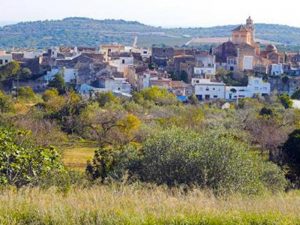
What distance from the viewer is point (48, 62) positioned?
5244 cm

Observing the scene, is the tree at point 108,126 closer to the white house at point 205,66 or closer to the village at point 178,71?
the village at point 178,71

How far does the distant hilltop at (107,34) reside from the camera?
395 ft

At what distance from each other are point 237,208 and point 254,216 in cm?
40

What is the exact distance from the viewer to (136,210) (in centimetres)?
646

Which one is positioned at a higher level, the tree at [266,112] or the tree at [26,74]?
the tree at [266,112]

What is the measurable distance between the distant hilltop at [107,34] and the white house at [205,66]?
58.8 m

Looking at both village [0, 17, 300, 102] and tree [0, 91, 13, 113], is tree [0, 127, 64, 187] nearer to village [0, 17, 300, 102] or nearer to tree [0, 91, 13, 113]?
tree [0, 91, 13, 113]

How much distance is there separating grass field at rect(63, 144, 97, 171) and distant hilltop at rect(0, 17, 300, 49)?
83.4 metres

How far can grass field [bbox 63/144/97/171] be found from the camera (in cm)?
2195

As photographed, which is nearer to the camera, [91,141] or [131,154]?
[131,154]

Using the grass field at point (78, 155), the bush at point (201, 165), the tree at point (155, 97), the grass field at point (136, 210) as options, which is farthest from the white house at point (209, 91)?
the grass field at point (136, 210)

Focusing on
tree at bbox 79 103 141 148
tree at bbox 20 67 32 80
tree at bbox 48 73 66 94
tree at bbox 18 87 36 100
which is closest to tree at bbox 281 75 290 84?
tree at bbox 48 73 66 94

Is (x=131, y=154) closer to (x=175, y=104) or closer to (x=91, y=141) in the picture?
(x=91, y=141)

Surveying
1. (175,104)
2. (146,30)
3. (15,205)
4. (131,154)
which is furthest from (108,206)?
(146,30)
